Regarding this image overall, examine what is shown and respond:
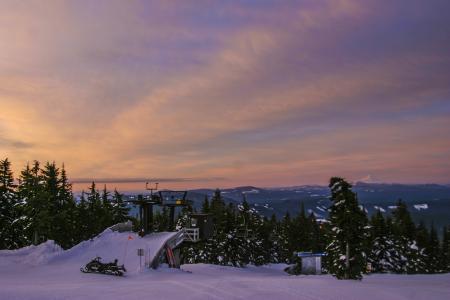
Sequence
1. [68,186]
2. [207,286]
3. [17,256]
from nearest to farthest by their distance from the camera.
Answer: [207,286] < [17,256] < [68,186]

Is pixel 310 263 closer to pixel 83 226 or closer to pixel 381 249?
pixel 381 249

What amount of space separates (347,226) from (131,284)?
758 inches

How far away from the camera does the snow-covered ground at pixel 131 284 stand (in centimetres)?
2016

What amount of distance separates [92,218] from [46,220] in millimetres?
18666

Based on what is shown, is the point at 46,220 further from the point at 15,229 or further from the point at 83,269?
the point at 83,269

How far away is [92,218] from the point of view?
233 ft

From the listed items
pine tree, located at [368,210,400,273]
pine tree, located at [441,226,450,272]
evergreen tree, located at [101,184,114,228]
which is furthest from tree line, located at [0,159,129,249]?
pine tree, located at [441,226,450,272]

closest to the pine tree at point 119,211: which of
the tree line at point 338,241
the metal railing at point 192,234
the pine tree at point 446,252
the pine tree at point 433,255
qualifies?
the tree line at point 338,241

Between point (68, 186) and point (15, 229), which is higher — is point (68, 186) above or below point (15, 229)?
above

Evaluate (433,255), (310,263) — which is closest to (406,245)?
(433,255)

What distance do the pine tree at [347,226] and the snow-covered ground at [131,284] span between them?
618 cm

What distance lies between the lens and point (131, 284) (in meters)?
23.9

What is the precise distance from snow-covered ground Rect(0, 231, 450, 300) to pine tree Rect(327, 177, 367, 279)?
6175 mm

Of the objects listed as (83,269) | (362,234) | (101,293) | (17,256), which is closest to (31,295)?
(101,293)
